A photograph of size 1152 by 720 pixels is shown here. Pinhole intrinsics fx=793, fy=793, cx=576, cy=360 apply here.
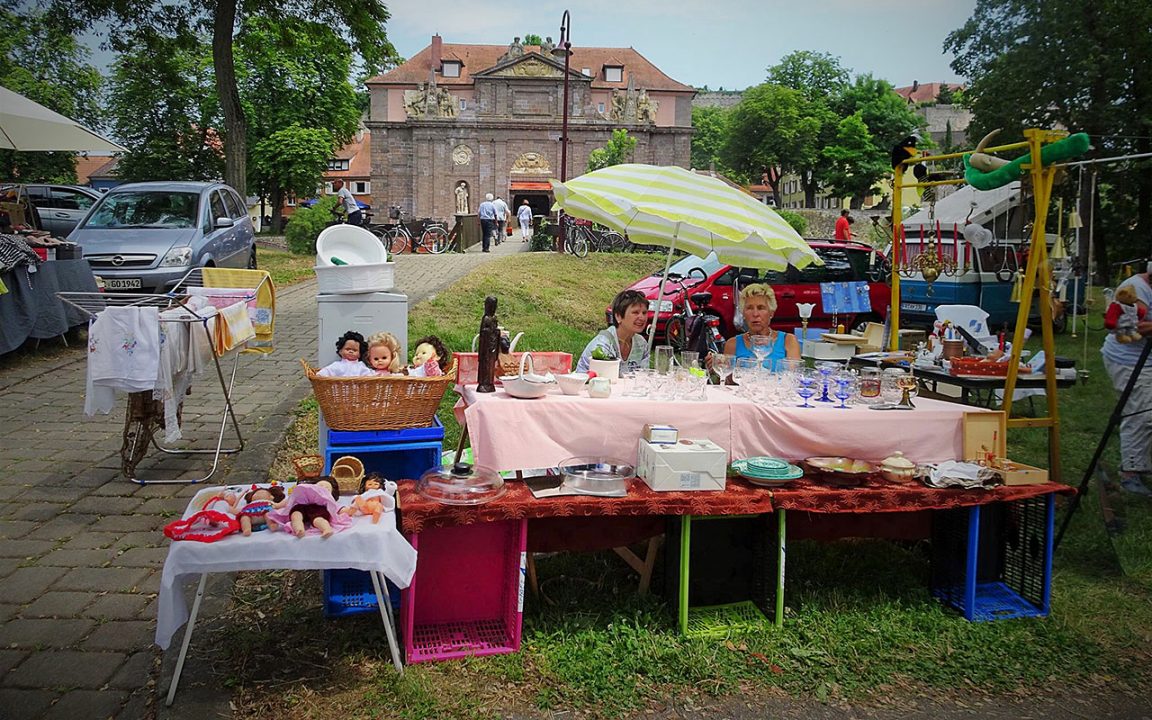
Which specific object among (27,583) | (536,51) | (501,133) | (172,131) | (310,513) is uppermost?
(536,51)

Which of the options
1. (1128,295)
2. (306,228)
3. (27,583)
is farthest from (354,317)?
(306,228)

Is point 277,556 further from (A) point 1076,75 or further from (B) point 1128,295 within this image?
(A) point 1076,75

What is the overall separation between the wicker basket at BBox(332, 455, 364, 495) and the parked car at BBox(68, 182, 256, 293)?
698cm

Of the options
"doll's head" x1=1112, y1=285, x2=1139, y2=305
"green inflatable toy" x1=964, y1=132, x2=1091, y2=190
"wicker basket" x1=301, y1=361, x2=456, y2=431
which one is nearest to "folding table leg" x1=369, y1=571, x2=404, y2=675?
"wicker basket" x1=301, y1=361, x2=456, y2=431

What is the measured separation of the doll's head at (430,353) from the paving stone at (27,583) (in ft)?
6.70

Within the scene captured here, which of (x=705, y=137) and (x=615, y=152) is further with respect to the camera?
(x=705, y=137)

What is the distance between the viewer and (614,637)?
11.4 feet

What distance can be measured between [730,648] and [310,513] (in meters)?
1.86

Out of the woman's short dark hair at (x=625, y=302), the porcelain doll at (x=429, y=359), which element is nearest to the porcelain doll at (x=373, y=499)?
the porcelain doll at (x=429, y=359)

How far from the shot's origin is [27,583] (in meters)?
3.80

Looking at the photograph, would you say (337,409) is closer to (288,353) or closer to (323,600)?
(323,600)

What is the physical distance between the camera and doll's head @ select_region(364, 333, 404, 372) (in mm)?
3787

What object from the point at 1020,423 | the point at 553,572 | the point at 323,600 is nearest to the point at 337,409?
the point at 323,600

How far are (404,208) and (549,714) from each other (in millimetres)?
42977
